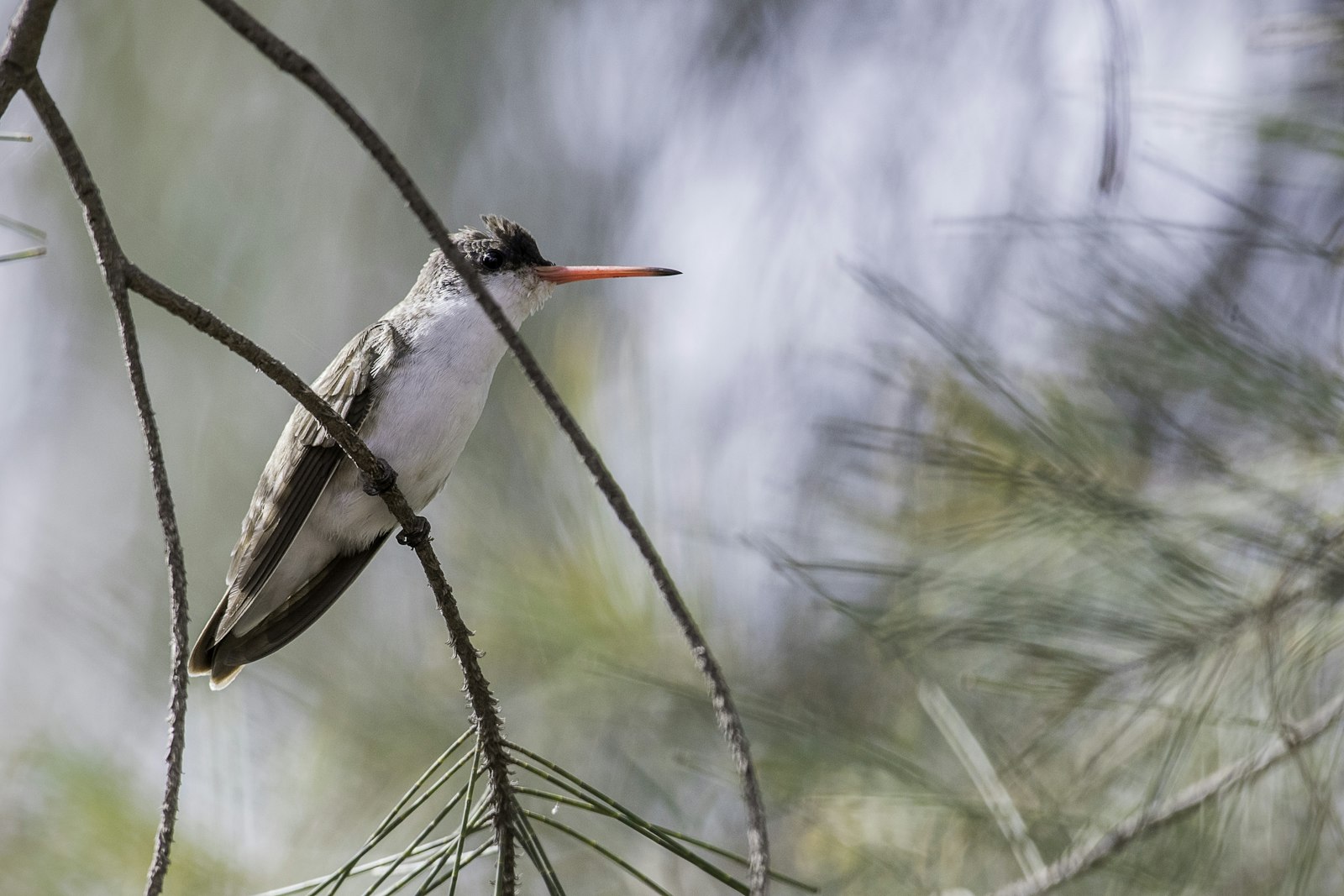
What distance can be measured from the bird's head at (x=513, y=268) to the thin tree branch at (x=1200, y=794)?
5.31 ft

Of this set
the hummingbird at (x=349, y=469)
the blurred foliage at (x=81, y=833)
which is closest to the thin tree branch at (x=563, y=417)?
the hummingbird at (x=349, y=469)

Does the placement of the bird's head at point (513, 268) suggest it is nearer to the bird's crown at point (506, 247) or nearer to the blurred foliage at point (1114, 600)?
the bird's crown at point (506, 247)

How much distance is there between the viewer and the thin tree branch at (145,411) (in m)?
1.09

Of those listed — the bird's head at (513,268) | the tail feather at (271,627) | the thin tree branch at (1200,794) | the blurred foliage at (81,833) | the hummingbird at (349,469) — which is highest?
the bird's head at (513,268)

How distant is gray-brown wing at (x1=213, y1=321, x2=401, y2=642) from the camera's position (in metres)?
2.28

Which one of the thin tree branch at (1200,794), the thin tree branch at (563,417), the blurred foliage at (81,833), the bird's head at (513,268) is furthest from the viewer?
the bird's head at (513,268)

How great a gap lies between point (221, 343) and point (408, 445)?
1.18 m

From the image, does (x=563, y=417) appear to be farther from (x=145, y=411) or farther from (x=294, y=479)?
(x=294, y=479)

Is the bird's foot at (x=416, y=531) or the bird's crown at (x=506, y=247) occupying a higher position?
the bird's crown at (x=506, y=247)

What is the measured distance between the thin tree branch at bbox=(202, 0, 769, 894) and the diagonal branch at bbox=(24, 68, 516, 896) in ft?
→ 1.03

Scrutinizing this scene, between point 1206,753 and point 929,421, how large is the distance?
0.83 meters

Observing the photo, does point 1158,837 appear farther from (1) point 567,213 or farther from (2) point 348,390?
(1) point 567,213

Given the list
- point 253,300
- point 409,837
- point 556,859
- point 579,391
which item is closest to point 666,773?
point 556,859

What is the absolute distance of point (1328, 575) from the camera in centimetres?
157
